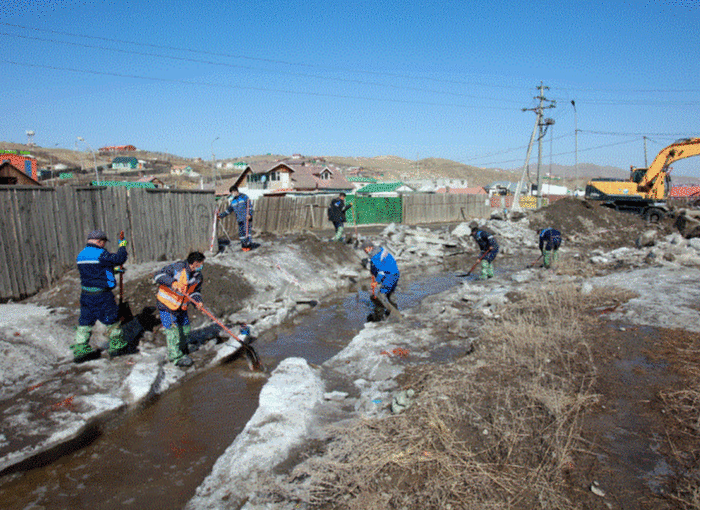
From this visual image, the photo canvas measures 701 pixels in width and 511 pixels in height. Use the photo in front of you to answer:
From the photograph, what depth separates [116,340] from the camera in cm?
591

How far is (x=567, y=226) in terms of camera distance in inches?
916

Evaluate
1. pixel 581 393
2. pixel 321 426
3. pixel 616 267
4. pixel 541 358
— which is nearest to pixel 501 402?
pixel 581 393

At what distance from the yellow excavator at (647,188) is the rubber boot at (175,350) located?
21.5m

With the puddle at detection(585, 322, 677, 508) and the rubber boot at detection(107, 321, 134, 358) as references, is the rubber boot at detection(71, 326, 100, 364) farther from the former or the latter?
the puddle at detection(585, 322, 677, 508)

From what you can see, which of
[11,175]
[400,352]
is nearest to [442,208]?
[11,175]

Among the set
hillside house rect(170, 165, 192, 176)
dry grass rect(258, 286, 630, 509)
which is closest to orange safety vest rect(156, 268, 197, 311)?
dry grass rect(258, 286, 630, 509)

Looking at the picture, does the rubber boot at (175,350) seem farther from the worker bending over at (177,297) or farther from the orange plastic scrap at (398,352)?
the orange plastic scrap at (398,352)

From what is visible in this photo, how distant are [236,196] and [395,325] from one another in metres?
5.77

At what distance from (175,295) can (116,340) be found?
1.08m

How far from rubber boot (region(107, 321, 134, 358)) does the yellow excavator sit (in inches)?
870

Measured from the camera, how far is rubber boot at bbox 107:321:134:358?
5.85 metres

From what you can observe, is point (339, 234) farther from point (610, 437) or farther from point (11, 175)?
point (610, 437)

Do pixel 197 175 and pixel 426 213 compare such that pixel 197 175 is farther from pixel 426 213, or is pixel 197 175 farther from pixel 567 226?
pixel 567 226

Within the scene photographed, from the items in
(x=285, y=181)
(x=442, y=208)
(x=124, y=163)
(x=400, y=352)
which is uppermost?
(x=124, y=163)
